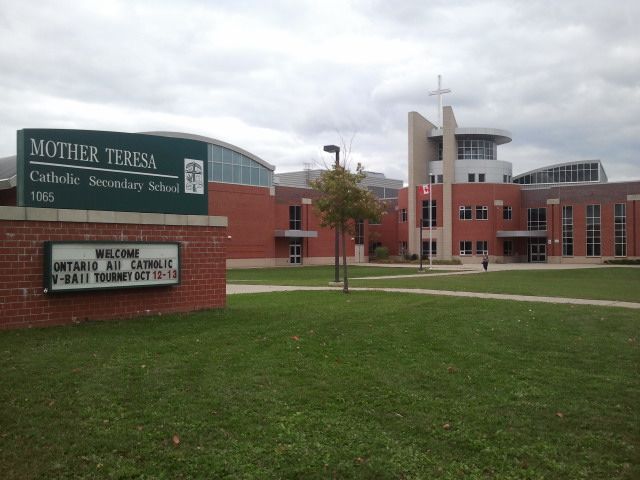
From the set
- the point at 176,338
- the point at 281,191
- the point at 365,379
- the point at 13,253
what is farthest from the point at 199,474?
the point at 281,191

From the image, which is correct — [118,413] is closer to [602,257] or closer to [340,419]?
[340,419]

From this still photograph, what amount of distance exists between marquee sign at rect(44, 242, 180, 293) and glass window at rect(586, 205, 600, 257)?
6322 cm

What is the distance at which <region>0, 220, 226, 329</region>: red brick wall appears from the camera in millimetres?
10391

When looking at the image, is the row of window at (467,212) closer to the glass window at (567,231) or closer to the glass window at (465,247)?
the glass window at (465,247)

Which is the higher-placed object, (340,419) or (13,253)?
(13,253)

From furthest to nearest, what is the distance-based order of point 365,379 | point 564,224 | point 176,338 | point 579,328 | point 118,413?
point 564,224 < point 579,328 < point 176,338 < point 365,379 < point 118,413

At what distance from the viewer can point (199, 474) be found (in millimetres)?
5031

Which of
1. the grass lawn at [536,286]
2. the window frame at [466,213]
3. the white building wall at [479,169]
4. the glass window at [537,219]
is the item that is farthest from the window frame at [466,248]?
the grass lawn at [536,286]

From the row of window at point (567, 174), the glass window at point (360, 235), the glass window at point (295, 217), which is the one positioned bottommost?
the glass window at point (360, 235)

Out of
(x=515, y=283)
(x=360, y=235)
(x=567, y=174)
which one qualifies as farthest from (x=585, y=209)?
(x=515, y=283)

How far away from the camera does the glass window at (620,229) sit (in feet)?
213

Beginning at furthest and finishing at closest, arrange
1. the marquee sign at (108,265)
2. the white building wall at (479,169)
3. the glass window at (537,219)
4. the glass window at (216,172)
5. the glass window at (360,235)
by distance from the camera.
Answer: the glass window at (360,235) < the white building wall at (479,169) < the glass window at (537,219) < the glass window at (216,172) < the marquee sign at (108,265)

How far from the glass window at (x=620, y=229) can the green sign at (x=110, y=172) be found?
61.6 meters

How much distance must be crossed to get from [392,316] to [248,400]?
6976 millimetres
